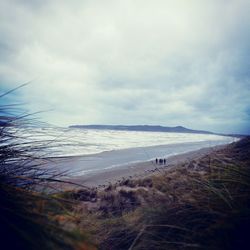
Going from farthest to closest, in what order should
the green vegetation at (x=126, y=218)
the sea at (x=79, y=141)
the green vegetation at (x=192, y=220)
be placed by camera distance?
the sea at (x=79, y=141) < the green vegetation at (x=192, y=220) < the green vegetation at (x=126, y=218)

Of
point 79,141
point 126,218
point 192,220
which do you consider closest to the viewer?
point 192,220

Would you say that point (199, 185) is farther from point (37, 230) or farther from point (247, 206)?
point (37, 230)

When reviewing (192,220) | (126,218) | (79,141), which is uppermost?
(79,141)

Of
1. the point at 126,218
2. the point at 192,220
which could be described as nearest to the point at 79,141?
the point at 126,218

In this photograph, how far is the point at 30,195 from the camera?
4.75 feet

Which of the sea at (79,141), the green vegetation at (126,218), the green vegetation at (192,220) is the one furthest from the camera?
the sea at (79,141)

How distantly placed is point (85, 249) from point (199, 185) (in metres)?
1.33

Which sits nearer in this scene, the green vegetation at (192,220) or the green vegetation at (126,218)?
the green vegetation at (126,218)

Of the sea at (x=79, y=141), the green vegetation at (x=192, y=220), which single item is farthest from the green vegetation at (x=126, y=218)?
the sea at (x=79, y=141)

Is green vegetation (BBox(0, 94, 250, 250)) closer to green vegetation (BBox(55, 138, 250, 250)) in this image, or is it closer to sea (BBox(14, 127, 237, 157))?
green vegetation (BBox(55, 138, 250, 250))

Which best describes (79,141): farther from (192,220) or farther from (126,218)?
(192,220)

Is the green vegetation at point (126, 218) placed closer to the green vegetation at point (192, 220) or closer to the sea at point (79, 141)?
the green vegetation at point (192, 220)

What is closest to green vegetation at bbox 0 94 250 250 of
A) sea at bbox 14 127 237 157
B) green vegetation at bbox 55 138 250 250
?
green vegetation at bbox 55 138 250 250

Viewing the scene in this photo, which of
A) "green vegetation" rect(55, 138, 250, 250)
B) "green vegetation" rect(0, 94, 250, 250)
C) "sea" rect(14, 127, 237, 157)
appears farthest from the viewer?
"sea" rect(14, 127, 237, 157)
